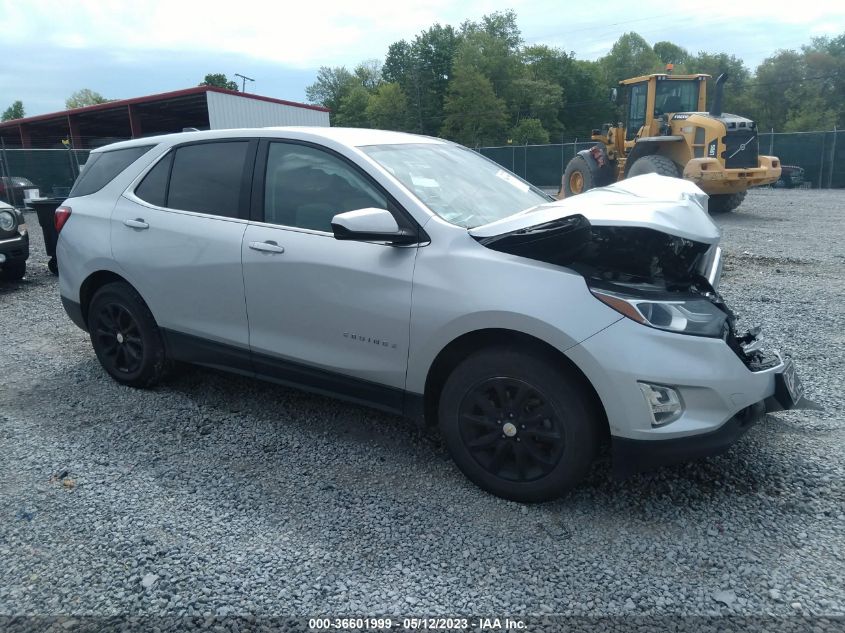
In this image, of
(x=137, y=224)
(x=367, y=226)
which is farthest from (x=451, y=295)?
(x=137, y=224)

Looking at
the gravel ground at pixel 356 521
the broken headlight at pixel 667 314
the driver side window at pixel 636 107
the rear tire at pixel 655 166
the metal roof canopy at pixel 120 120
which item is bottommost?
the gravel ground at pixel 356 521

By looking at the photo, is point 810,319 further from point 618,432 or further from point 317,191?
point 317,191

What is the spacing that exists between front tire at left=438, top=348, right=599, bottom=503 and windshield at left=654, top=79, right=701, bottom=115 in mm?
14042

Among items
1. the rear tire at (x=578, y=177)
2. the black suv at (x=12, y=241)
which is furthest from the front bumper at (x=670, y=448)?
the rear tire at (x=578, y=177)

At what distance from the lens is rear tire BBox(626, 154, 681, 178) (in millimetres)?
13523

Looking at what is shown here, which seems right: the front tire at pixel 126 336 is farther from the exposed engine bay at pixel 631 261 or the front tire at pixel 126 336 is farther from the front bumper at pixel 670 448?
the front bumper at pixel 670 448

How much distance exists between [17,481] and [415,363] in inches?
87.1

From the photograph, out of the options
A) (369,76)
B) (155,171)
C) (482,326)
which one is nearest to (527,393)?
(482,326)

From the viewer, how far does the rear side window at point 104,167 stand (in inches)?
179

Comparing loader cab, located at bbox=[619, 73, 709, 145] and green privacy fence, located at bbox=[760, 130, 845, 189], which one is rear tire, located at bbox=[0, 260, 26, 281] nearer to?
loader cab, located at bbox=[619, 73, 709, 145]

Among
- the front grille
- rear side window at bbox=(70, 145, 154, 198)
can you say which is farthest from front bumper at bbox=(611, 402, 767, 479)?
the front grille

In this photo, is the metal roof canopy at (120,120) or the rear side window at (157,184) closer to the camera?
the rear side window at (157,184)

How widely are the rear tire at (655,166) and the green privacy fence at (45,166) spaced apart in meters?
17.3

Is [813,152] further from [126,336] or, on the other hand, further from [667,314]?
[126,336]
